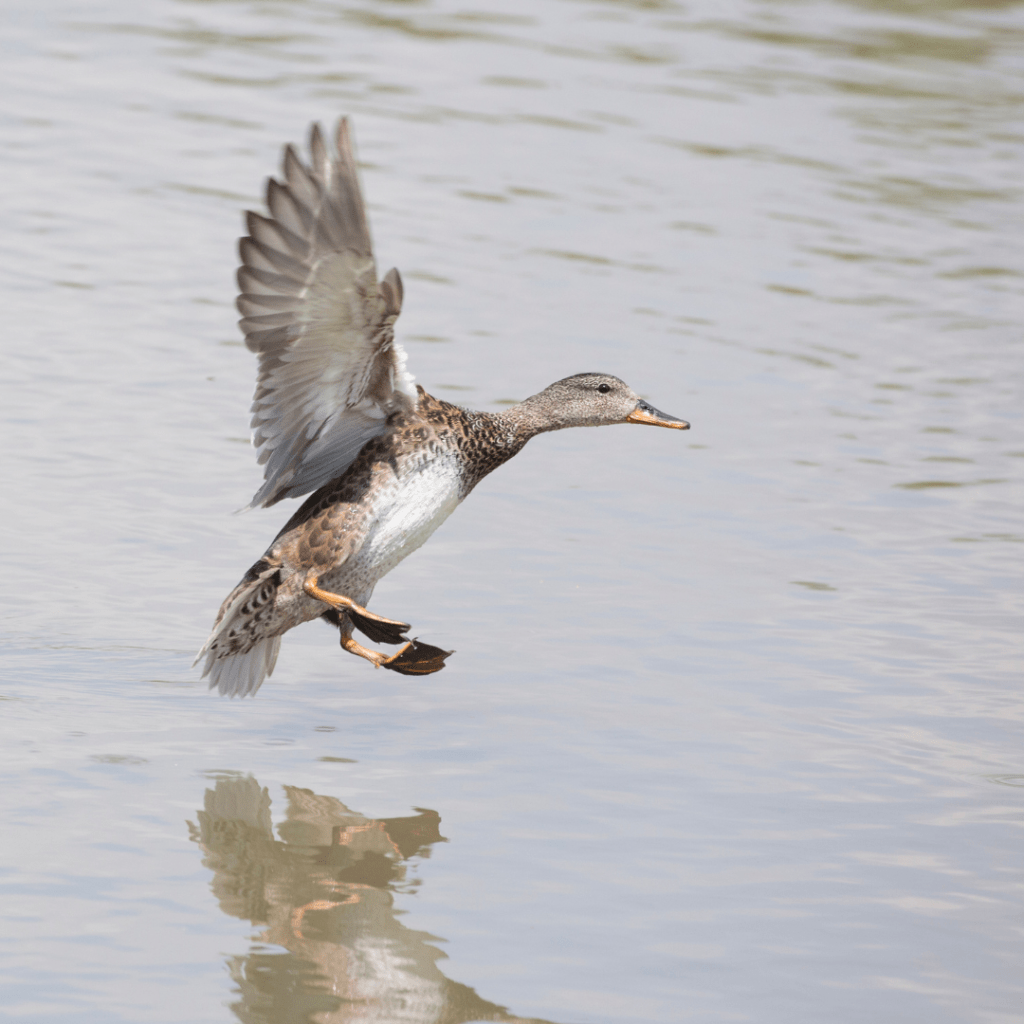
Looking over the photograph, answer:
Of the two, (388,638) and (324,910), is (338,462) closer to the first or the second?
(388,638)

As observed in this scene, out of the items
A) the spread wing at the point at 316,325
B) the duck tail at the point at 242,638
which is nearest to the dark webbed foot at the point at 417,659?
the duck tail at the point at 242,638

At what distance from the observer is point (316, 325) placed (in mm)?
5168

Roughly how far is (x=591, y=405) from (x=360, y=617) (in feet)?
4.48

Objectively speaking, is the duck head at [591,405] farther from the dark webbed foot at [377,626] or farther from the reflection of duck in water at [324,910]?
the reflection of duck in water at [324,910]

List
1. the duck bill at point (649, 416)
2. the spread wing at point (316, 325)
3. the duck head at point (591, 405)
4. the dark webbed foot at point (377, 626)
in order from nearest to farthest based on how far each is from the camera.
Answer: the spread wing at point (316, 325)
the dark webbed foot at point (377, 626)
the duck head at point (591, 405)
the duck bill at point (649, 416)

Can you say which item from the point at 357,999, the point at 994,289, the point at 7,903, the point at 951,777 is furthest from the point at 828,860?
the point at 994,289

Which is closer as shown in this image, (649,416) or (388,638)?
(388,638)

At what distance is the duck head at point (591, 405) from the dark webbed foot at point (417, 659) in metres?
1.08

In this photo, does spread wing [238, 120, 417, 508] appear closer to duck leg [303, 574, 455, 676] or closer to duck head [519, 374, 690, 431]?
duck leg [303, 574, 455, 676]

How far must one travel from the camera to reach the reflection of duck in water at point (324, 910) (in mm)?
4035

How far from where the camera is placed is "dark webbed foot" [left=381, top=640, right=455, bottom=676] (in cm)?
564

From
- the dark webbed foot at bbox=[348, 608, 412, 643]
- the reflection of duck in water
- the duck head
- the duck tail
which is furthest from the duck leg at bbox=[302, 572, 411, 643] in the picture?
the duck head

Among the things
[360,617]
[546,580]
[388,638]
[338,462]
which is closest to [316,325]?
[338,462]

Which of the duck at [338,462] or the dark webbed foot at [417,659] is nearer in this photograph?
the duck at [338,462]
